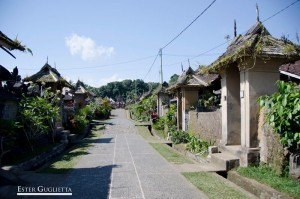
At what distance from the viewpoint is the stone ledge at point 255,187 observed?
256 inches

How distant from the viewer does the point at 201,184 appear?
8234 mm

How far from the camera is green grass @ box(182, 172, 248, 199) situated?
23.6 feet

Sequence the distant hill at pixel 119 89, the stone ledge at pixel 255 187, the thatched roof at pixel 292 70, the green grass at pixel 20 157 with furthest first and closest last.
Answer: the distant hill at pixel 119 89 → the thatched roof at pixel 292 70 → the green grass at pixel 20 157 → the stone ledge at pixel 255 187

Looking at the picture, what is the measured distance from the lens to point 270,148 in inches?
334

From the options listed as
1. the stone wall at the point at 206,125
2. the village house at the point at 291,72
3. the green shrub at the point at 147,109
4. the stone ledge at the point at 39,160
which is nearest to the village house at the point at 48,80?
the stone ledge at the point at 39,160

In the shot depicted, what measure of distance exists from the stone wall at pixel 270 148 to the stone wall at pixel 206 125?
3622mm

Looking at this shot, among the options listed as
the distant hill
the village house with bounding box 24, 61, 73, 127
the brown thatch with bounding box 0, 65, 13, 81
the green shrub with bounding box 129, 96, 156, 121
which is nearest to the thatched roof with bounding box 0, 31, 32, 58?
the brown thatch with bounding box 0, 65, 13, 81

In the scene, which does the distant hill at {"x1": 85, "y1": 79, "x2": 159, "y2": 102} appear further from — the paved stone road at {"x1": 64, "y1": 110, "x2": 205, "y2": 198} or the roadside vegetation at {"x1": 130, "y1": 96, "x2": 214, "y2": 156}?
the paved stone road at {"x1": 64, "y1": 110, "x2": 205, "y2": 198}

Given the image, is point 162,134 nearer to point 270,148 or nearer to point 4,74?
point 4,74

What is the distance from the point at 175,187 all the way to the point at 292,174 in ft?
9.25

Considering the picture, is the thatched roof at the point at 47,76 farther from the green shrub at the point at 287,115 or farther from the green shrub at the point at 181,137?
the green shrub at the point at 287,115

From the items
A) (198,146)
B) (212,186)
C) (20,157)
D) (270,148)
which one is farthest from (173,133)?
(212,186)

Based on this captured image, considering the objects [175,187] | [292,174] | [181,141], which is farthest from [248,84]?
[181,141]

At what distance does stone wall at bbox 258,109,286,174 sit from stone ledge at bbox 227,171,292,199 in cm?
82
